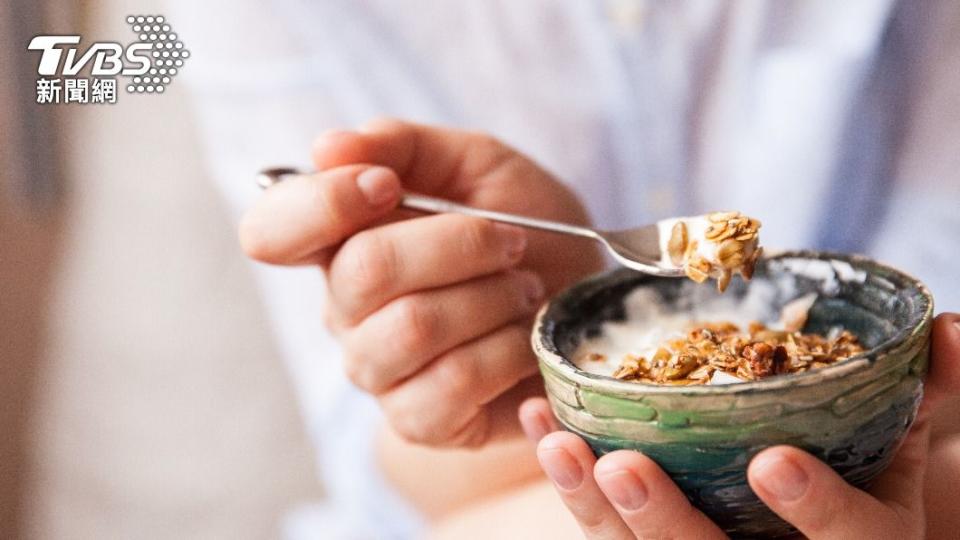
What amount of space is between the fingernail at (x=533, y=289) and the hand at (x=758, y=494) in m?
0.24

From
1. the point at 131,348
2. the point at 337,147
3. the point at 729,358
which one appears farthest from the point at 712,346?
the point at 131,348

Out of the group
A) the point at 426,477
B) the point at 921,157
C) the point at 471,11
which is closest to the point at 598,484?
the point at 426,477

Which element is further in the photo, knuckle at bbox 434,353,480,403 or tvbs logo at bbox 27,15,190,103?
tvbs logo at bbox 27,15,190,103

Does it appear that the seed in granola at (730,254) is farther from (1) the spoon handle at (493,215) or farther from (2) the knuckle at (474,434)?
(2) the knuckle at (474,434)

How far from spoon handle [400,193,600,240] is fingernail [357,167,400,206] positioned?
3 cm

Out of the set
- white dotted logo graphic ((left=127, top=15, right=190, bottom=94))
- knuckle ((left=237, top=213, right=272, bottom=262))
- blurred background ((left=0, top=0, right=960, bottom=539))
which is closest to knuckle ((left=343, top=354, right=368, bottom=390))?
knuckle ((left=237, top=213, right=272, bottom=262))

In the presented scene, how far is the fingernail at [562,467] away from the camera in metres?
0.52

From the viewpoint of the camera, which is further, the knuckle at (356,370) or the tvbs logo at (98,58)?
the tvbs logo at (98,58)

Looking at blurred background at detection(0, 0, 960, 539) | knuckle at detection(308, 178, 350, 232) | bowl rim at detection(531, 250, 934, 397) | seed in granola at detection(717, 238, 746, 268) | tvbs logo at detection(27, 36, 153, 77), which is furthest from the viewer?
blurred background at detection(0, 0, 960, 539)

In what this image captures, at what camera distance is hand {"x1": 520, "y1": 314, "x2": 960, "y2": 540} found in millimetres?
482

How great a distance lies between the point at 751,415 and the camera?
482mm

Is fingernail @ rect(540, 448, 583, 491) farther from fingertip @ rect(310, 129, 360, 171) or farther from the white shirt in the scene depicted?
the white shirt

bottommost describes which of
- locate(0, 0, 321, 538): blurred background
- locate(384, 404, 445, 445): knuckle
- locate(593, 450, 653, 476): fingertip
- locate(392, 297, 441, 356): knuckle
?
locate(0, 0, 321, 538): blurred background

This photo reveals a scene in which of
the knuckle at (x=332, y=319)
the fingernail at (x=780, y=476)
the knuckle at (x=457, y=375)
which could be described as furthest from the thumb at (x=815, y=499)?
the knuckle at (x=332, y=319)
